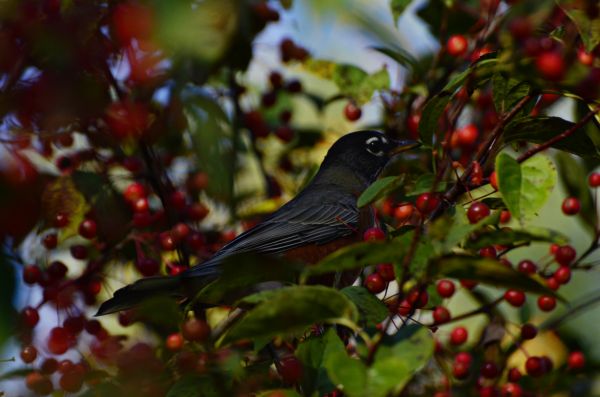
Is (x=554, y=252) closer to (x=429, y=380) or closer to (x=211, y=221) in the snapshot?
(x=429, y=380)

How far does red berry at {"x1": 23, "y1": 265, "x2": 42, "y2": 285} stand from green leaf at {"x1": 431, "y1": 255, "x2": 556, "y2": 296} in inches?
71.1

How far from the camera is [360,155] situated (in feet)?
15.6

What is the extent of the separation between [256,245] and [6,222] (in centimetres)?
270

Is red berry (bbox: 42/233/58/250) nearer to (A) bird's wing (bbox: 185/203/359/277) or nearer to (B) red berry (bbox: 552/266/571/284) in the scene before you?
(A) bird's wing (bbox: 185/203/359/277)

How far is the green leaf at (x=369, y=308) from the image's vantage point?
70.8 inches

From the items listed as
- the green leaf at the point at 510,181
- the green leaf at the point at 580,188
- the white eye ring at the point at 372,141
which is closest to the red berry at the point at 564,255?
the green leaf at the point at 580,188

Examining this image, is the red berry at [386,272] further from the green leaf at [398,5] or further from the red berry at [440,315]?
the green leaf at [398,5]

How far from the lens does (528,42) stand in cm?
144

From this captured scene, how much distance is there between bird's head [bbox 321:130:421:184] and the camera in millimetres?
4555

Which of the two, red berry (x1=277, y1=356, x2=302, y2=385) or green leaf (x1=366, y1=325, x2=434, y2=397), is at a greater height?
green leaf (x1=366, y1=325, x2=434, y2=397)

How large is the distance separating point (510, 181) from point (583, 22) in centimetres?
37

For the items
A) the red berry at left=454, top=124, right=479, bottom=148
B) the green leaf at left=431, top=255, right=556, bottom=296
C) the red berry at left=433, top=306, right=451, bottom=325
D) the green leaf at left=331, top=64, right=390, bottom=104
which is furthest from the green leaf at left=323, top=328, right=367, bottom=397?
the green leaf at left=331, top=64, right=390, bottom=104

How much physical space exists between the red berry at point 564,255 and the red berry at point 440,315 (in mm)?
424

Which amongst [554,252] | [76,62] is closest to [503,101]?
[554,252]
